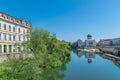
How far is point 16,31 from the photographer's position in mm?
41719

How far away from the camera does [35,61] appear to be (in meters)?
21.0

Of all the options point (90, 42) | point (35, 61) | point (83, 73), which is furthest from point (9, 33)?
point (90, 42)

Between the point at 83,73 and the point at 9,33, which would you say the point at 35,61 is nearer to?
the point at 83,73

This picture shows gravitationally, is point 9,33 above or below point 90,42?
below

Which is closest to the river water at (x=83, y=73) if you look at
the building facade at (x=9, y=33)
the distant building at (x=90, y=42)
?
the building facade at (x=9, y=33)

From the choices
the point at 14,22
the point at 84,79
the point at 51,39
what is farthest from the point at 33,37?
the point at 84,79

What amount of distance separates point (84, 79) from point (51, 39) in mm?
16398

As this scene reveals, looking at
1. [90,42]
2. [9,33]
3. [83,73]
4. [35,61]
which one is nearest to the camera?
[35,61]

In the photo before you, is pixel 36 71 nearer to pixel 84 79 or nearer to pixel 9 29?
pixel 84 79

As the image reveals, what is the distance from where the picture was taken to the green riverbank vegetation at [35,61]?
754 inches

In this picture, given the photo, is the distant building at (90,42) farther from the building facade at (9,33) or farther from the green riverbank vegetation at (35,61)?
the building facade at (9,33)

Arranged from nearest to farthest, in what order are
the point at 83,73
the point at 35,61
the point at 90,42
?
the point at 35,61
the point at 83,73
the point at 90,42

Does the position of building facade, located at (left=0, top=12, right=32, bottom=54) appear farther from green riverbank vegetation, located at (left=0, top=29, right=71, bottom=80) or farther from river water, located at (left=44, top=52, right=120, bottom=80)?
river water, located at (left=44, top=52, right=120, bottom=80)

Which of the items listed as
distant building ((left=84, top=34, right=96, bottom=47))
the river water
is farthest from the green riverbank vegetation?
distant building ((left=84, top=34, right=96, bottom=47))
